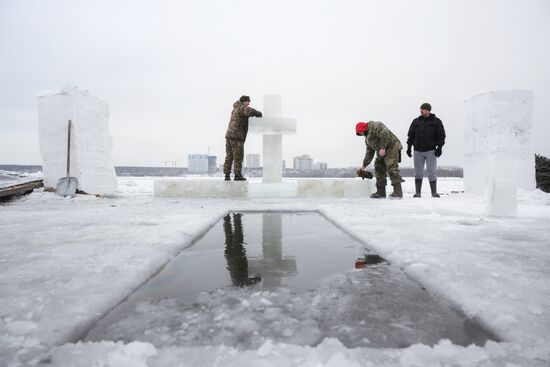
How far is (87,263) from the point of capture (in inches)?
72.1

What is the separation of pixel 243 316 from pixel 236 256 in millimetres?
915

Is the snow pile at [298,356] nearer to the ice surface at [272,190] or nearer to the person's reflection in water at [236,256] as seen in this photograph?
the person's reflection in water at [236,256]

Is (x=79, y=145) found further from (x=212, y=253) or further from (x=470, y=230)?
(x=470, y=230)

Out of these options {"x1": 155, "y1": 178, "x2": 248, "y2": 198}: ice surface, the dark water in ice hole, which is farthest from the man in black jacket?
the dark water in ice hole

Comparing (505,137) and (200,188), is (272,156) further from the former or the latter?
(505,137)

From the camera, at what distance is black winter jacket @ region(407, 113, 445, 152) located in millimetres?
6371

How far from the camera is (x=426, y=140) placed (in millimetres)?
6445

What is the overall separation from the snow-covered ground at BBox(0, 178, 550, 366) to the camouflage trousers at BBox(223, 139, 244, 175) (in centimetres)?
353

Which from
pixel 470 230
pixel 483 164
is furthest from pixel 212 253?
pixel 483 164

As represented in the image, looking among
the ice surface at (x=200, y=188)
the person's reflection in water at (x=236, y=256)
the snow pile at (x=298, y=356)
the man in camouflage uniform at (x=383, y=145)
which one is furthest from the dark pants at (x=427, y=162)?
the snow pile at (x=298, y=356)

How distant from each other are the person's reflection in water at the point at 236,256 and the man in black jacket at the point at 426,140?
15.1ft

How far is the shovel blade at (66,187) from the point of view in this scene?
22.1 feet

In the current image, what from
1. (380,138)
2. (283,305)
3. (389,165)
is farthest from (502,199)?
(283,305)

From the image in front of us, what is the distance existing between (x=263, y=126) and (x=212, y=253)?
180 inches
